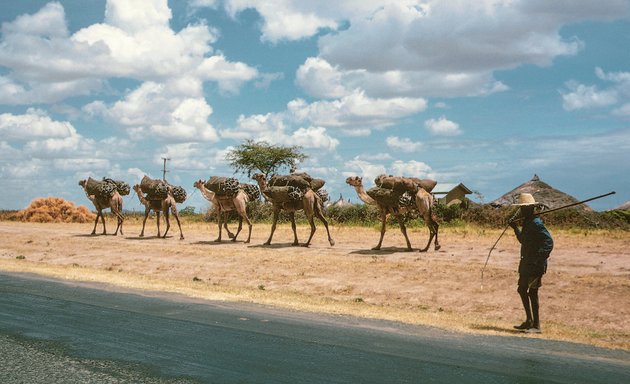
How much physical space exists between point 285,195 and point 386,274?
740cm

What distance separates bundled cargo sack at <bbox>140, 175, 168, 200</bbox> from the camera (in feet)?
93.6

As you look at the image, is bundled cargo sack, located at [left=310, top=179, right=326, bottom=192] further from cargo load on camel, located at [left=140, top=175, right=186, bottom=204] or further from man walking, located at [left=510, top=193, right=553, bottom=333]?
man walking, located at [left=510, top=193, right=553, bottom=333]

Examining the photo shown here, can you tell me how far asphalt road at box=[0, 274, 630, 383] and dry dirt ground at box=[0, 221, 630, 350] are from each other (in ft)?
4.93

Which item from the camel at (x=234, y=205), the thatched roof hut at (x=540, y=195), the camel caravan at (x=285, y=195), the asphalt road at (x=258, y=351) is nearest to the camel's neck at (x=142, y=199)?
the camel caravan at (x=285, y=195)

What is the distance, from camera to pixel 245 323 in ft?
40.4

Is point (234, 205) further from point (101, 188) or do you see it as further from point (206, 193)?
point (101, 188)

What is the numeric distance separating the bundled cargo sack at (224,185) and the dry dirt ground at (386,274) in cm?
200

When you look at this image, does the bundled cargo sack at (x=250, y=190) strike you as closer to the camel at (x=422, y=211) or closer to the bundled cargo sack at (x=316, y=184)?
the bundled cargo sack at (x=316, y=184)

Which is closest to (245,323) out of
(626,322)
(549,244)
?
(549,244)

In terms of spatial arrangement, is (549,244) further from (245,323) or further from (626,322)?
(245,323)

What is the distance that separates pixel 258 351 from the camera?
10023 millimetres

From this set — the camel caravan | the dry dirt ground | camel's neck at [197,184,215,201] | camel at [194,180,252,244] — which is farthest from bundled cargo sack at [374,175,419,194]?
camel's neck at [197,184,215,201]

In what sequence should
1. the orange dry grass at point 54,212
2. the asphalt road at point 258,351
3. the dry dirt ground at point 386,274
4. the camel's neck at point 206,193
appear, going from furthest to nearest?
the orange dry grass at point 54,212, the camel's neck at point 206,193, the dry dirt ground at point 386,274, the asphalt road at point 258,351

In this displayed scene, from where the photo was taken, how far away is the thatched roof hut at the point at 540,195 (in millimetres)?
37741
